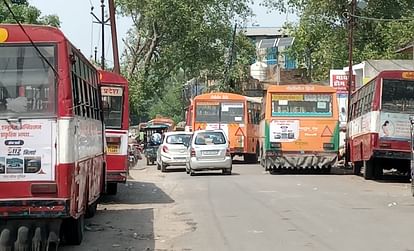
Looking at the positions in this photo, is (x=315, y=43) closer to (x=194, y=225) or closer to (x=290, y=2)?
(x=290, y=2)

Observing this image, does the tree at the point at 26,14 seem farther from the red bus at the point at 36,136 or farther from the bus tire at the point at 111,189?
the red bus at the point at 36,136

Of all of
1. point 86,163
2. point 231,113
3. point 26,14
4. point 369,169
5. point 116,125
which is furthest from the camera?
point 26,14

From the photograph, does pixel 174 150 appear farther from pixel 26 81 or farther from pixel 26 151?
pixel 26 151

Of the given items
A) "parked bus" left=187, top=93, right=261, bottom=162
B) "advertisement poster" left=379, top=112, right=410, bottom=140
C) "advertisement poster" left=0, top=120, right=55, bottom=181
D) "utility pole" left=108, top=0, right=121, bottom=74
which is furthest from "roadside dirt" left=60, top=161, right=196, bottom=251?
"parked bus" left=187, top=93, right=261, bottom=162

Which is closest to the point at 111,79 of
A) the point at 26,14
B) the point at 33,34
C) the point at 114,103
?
the point at 114,103

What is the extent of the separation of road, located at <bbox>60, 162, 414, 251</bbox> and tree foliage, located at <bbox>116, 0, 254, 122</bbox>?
3153cm

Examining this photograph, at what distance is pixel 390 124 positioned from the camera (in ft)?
82.4

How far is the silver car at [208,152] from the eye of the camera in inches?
1171

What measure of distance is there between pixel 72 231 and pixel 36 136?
256 cm

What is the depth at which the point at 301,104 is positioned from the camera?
30.9 meters

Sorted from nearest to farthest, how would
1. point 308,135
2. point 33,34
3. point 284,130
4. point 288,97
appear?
point 33,34, point 308,135, point 284,130, point 288,97

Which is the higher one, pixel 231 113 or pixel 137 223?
pixel 231 113

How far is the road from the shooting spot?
12.8 metres

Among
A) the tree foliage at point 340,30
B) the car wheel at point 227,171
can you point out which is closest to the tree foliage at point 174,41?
the tree foliage at point 340,30
